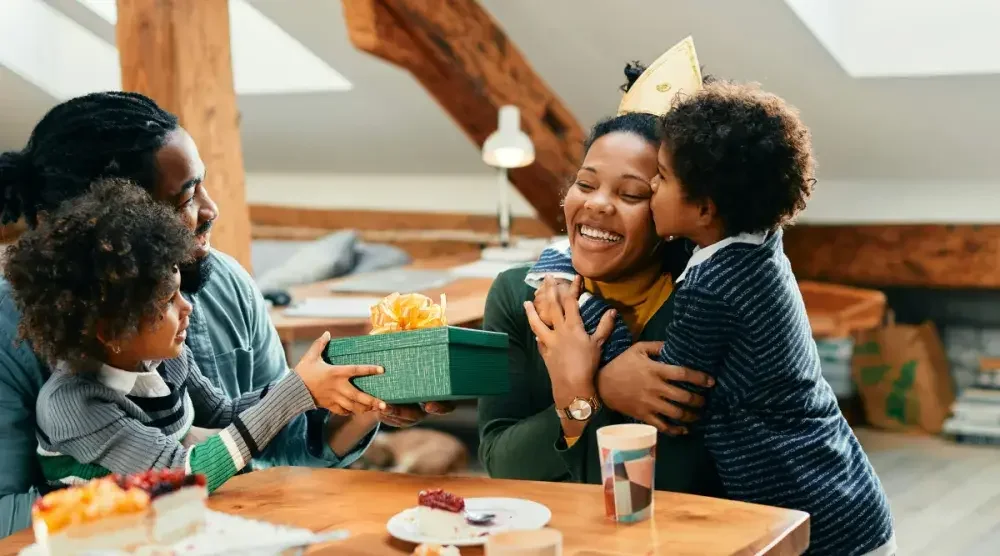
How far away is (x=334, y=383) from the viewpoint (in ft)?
5.93

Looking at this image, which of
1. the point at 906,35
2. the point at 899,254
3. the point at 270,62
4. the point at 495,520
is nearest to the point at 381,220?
the point at 270,62

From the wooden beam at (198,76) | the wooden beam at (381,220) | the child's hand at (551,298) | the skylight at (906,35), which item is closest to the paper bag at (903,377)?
the skylight at (906,35)

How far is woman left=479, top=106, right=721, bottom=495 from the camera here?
1843mm

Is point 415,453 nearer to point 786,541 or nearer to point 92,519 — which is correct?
point 786,541

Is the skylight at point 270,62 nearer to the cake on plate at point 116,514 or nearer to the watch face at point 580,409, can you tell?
the watch face at point 580,409

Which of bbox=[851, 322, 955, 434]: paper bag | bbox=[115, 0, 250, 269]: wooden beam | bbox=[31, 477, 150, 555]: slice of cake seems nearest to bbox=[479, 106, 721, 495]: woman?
bbox=[31, 477, 150, 555]: slice of cake

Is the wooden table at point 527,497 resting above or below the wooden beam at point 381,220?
below

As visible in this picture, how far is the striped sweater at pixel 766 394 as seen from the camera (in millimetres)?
1793

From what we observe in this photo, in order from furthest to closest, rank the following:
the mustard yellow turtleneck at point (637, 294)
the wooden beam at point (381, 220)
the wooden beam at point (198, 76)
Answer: the wooden beam at point (381, 220) < the wooden beam at point (198, 76) < the mustard yellow turtleneck at point (637, 294)

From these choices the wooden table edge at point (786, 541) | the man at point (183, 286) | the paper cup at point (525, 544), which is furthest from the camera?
the man at point (183, 286)

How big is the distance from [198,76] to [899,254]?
2855mm

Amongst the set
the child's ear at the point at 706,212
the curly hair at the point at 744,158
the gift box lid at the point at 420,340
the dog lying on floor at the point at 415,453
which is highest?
the curly hair at the point at 744,158

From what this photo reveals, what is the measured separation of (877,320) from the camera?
466 centimetres

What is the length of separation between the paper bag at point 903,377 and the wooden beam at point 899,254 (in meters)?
0.23
